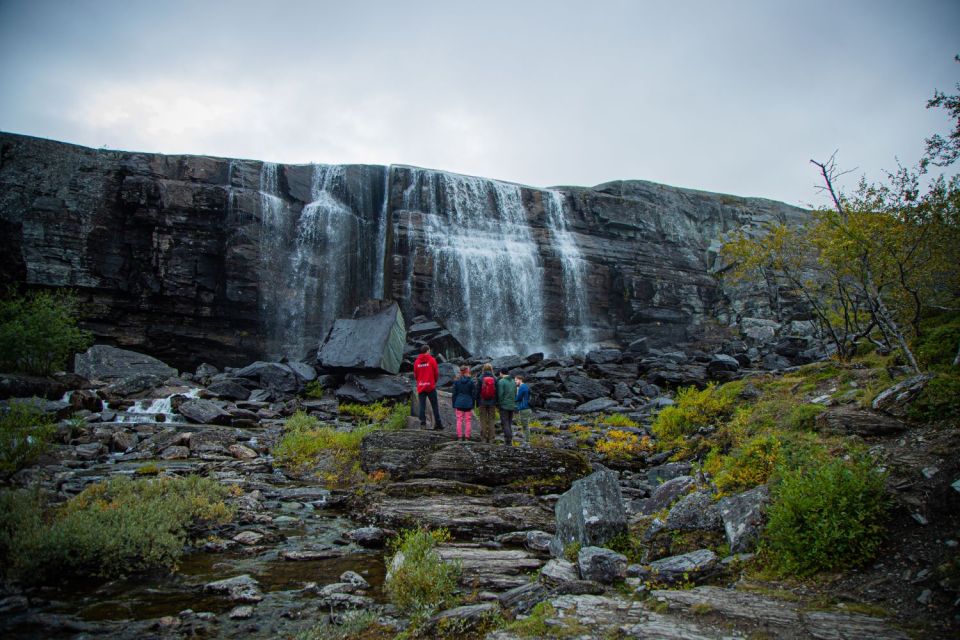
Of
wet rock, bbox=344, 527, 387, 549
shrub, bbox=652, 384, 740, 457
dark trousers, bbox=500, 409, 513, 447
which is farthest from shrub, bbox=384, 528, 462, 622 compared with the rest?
shrub, bbox=652, 384, 740, 457

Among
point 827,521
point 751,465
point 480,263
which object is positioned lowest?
point 827,521

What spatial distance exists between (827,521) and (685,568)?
1453mm

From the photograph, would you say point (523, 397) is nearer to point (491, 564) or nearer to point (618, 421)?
point (618, 421)

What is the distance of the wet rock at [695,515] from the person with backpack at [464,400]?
A: 584 centimetres

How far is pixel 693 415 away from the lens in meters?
13.3

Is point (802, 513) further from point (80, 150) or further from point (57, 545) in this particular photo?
point (80, 150)

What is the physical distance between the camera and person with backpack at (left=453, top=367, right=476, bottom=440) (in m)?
12.0

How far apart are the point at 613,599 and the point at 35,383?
22.3 metres

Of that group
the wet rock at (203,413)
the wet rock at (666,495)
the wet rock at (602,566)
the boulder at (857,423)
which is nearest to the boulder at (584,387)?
the wet rock at (203,413)

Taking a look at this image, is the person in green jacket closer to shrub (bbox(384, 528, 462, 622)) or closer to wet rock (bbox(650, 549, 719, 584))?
shrub (bbox(384, 528, 462, 622))

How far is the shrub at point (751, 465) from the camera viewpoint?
280 inches

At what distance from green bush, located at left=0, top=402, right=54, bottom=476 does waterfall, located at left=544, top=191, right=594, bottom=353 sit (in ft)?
106

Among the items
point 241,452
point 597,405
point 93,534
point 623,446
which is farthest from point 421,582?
point 597,405

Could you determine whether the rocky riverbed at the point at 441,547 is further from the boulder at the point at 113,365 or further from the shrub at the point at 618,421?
the boulder at the point at 113,365
